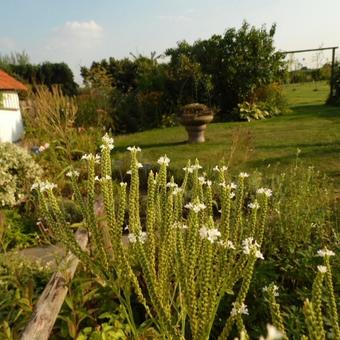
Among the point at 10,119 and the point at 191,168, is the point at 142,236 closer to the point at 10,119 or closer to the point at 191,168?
the point at 191,168

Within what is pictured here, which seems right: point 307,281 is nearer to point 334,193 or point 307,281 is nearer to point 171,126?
point 334,193

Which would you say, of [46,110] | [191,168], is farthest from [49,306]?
[46,110]

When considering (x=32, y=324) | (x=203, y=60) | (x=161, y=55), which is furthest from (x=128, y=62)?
(x=32, y=324)

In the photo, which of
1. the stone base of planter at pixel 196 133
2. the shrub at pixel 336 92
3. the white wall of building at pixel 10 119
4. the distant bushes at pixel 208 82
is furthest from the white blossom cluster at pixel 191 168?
the shrub at pixel 336 92

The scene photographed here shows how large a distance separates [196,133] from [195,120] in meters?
0.46

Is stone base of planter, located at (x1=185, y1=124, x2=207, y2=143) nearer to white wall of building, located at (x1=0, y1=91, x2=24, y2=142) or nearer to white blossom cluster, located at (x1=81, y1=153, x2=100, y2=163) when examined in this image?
white wall of building, located at (x1=0, y1=91, x2=24, y2=142)

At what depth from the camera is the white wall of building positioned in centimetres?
1263

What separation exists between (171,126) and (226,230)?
44.7 feet

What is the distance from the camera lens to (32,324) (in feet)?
7.10

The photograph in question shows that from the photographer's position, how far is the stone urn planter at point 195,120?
10.8m

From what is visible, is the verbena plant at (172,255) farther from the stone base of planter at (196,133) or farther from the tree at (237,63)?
the tree at (237,63)

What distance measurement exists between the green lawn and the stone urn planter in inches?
11.5

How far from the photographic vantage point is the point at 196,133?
1111cm

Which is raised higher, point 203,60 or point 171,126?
point 203,60
